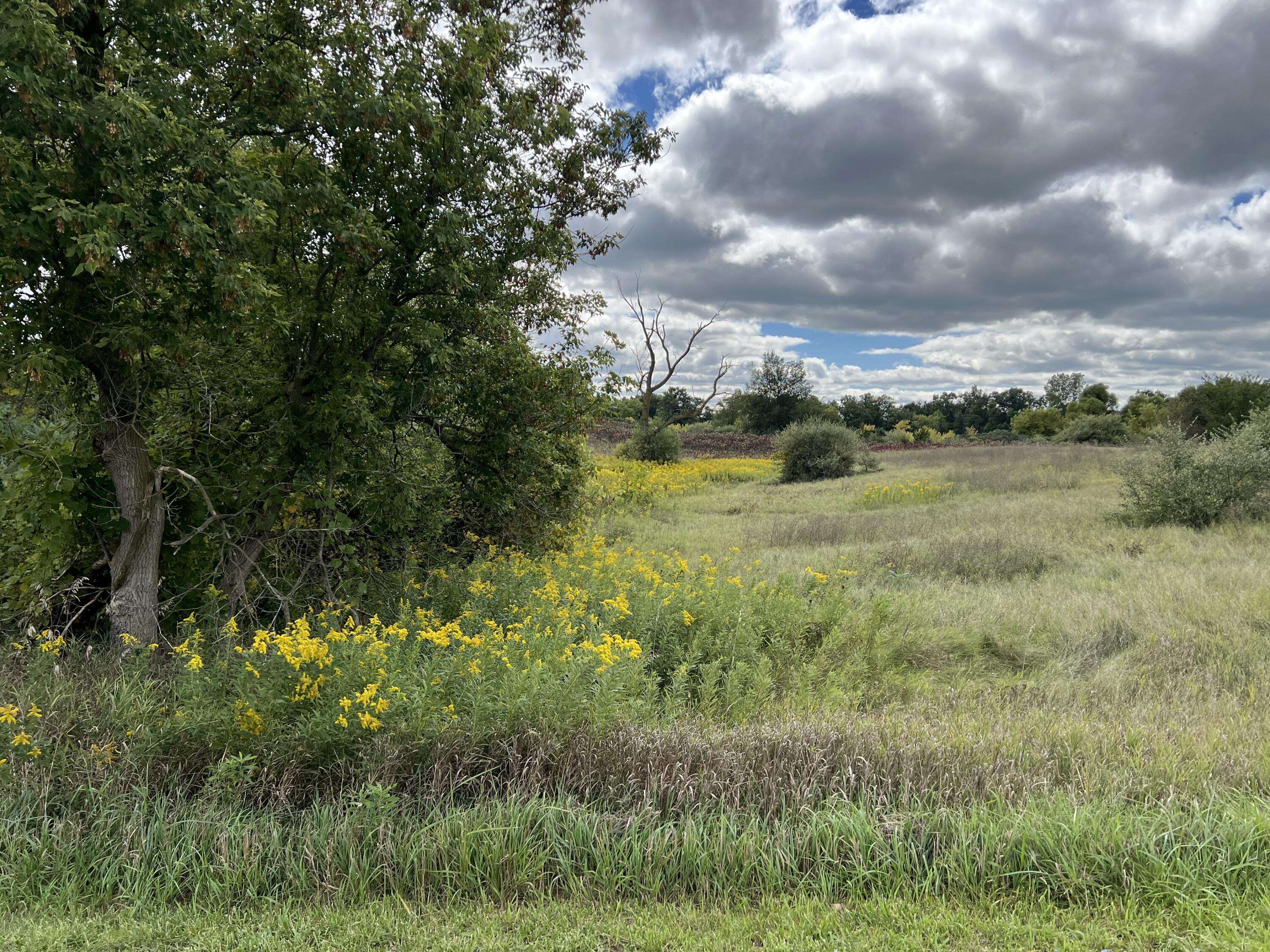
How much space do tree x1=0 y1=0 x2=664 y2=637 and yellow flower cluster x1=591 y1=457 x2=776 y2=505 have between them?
150 inches

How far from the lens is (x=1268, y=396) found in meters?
31.5

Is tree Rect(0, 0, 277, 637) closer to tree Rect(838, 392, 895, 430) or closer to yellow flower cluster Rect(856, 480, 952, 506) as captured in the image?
yellow flower cluster Rect(856, 480, 952, 506)

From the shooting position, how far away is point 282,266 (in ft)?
18.5

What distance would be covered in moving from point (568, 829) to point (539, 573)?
13.0 ft

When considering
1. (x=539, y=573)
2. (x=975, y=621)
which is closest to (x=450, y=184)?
(x=539, y=573)

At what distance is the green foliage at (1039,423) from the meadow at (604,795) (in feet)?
201

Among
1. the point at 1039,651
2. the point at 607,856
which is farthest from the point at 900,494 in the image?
the point at 607,856

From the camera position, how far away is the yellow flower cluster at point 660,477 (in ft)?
57.2

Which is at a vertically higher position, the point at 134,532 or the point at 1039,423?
the point at 1039,423

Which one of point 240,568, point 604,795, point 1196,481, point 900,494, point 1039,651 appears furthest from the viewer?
point 900,494

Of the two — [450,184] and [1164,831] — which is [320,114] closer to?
[450,184]

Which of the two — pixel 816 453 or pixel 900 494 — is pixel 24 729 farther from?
pixel 816 453

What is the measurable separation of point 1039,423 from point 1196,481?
54.3 metres

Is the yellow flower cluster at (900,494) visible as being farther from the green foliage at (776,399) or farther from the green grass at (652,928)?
the green foliage at (776,399)
